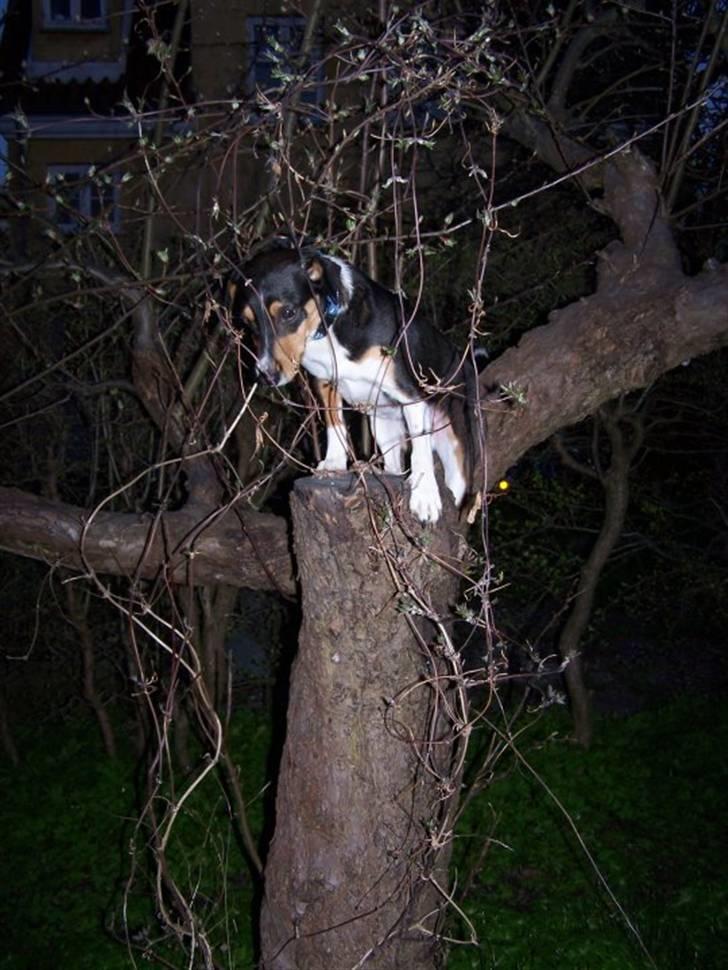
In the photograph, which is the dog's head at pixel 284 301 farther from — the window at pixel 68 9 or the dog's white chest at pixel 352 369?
the window at pixel 68 9

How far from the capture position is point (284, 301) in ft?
9.91

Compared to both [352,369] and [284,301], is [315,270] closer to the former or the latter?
[284,301]

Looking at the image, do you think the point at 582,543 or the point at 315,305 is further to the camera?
the point at 582,543

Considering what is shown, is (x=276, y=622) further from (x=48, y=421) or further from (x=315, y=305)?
(x=315, y=305)

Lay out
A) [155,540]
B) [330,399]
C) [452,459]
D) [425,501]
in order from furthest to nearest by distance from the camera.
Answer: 1. [155,540]
2. [452,459]
3. [330,399]
4. [425,501]

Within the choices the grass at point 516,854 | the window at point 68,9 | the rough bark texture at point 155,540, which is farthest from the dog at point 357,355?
the window at point 68,9

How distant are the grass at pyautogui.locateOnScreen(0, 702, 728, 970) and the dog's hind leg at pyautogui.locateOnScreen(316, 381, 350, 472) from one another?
155 centimetres

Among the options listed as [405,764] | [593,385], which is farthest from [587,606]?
[405,764]

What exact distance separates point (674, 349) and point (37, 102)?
11448mm

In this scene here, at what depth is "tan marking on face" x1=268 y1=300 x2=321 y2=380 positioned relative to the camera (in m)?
2.99

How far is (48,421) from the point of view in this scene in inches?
257

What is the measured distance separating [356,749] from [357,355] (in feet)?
4.63

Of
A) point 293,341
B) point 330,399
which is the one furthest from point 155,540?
point 293,341

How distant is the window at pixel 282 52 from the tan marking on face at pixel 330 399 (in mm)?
1066
